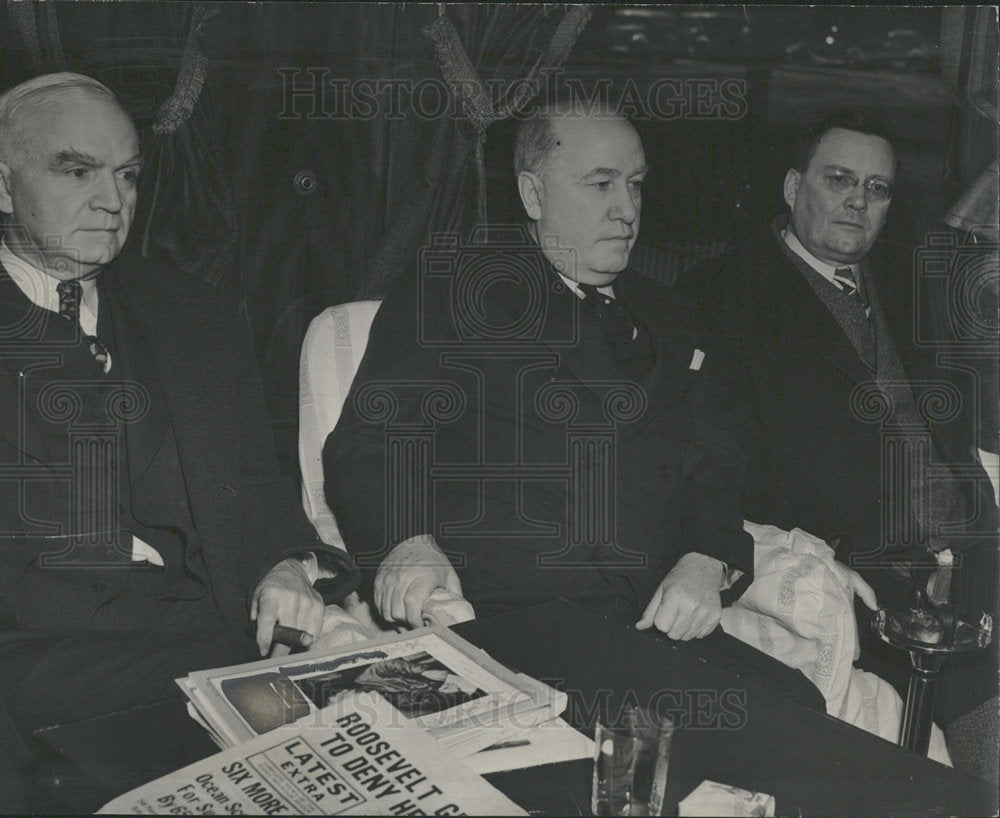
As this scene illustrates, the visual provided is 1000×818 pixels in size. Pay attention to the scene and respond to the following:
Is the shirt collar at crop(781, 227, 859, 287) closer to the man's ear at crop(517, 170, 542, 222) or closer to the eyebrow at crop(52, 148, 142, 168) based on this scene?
the man's ear at crop(517, 170, 542, 222)

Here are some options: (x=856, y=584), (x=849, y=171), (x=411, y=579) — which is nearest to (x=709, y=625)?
(x=856, y=584)

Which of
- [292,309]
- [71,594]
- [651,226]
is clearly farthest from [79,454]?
[651,226]

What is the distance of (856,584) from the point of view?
204 cm

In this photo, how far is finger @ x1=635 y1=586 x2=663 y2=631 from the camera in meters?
2.02

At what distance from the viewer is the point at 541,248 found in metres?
1.99

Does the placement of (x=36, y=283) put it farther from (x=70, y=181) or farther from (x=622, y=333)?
(x=622, y=333)

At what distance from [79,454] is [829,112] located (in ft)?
5.17

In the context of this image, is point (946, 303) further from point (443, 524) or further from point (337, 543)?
point (337, 543)

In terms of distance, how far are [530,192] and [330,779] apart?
3.83 ft

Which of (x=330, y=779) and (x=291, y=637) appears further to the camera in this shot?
(x=291, y=637)

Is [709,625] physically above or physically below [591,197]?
below

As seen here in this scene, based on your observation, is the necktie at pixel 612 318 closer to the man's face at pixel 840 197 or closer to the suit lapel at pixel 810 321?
the suit lapel at pixel 810 321

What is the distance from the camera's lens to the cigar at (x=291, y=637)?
186cm

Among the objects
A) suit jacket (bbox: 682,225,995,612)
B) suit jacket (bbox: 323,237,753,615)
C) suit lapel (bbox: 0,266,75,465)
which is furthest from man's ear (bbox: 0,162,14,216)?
suit jacket (bbox: 682,225,995,612)
